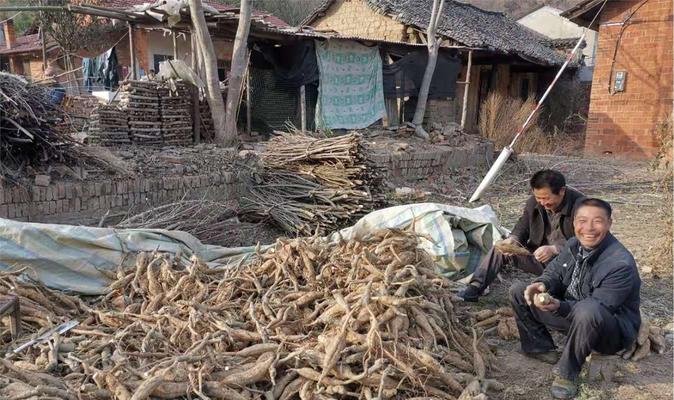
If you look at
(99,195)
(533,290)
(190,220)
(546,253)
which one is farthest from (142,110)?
(533,290)

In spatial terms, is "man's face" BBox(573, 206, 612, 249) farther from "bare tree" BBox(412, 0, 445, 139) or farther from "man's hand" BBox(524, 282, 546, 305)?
"bare tree" BBox(412, 0, 445, 139)

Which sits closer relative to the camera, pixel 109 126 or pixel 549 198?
pixel 549 198

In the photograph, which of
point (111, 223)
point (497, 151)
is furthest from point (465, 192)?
point (111, 223)

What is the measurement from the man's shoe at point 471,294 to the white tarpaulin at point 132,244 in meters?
0.37

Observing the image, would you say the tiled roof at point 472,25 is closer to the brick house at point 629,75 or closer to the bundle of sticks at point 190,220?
the brick house at point 629,75

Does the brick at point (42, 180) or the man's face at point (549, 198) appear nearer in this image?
the man's face at point (549, 198)

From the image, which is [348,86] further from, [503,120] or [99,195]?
[99,195]

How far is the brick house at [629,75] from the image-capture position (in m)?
12.2

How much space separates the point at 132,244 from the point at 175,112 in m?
5.27

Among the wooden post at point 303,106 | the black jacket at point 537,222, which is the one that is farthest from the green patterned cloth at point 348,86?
the black jacket at point 537,222

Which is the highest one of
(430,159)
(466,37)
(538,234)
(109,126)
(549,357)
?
(466,37)

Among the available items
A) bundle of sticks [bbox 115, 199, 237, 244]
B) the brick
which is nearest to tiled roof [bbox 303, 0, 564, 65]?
bundle of sticks [bbox 115, 199, 237, 244]

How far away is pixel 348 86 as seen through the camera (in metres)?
11.6

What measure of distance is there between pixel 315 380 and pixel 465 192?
6.92 m
